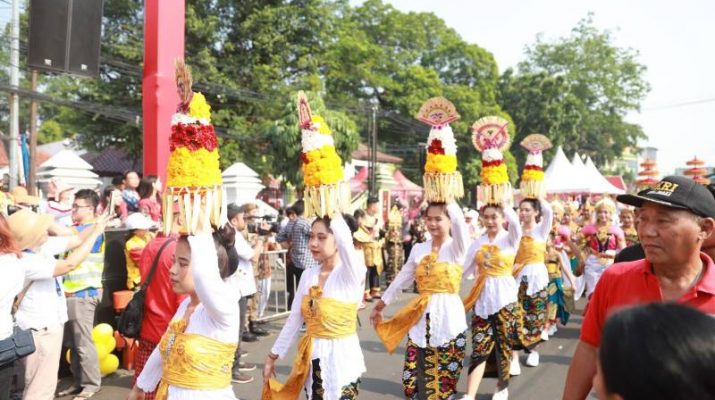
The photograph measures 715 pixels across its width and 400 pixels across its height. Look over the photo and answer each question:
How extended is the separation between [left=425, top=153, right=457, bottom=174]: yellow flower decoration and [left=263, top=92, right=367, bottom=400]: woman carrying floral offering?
51.5 inches

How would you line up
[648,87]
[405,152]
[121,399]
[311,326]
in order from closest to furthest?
[311,326] < [121,399] < [405,152] < [648,87]

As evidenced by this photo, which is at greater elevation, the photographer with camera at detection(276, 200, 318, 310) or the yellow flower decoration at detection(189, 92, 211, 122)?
the yellow flower decoration at detection(189, 92, 211, 122)

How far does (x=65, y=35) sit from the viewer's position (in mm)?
6336

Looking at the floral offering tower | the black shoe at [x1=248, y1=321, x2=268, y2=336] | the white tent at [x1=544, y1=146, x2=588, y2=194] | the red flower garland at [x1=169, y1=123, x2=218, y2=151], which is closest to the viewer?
the red flower garland at [x1=169, y1=123, x2=218, y2=151]

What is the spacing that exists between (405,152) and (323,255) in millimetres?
32352

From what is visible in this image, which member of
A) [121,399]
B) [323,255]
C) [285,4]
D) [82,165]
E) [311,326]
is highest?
[285,4]

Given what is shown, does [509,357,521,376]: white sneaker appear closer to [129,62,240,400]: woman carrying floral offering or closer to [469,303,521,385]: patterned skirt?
[469,303,521,385]: patterned skirt

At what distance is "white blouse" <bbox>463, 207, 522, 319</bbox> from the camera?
5.48 metres

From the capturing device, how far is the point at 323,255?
3662 mm

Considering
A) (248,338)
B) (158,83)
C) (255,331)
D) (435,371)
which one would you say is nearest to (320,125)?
(435,371)

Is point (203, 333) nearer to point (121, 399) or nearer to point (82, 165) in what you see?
point (121, 399)

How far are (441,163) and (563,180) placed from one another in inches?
810

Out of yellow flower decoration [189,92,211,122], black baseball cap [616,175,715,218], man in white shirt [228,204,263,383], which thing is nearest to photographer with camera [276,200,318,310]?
man in white shirt [228,204,263,383]

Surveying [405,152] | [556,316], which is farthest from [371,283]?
[405,152]
